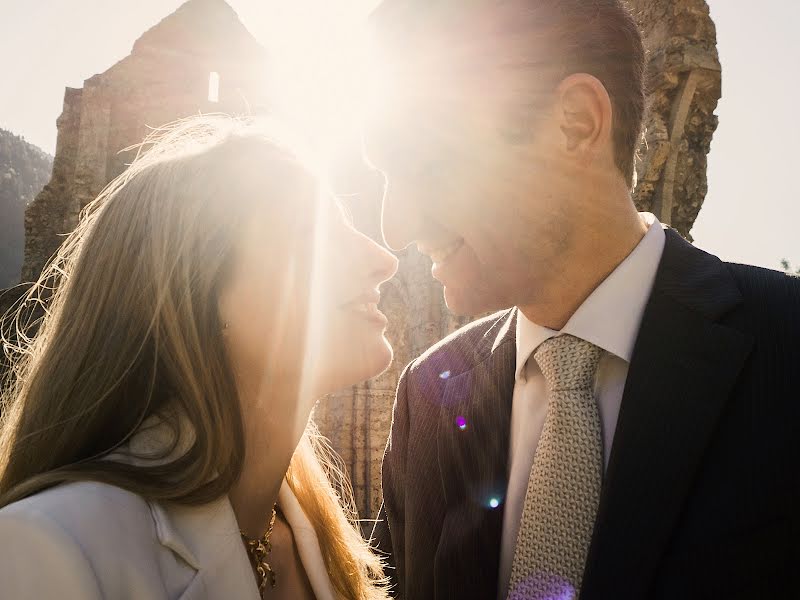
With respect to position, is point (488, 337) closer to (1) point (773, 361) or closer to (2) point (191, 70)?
(1) point (773, 361)

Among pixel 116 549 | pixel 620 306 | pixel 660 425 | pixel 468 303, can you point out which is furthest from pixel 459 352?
pixel 116 549

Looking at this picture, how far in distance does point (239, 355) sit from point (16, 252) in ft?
136

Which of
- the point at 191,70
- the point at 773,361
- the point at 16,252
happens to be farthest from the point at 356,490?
the point at 16,252

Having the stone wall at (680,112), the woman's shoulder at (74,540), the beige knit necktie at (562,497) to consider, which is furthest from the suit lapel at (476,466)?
the stone wall at (680,112)

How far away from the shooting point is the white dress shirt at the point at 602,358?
5.46 feet

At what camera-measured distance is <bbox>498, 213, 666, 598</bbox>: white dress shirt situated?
1.67 metres

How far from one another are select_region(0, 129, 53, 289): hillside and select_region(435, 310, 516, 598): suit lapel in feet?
123

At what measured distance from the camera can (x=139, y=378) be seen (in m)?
1.64

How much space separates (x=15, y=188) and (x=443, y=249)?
141ft

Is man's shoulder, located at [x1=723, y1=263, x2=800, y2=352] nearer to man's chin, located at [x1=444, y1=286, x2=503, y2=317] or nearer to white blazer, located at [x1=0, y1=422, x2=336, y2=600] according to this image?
man's chin, located at [x1=444, y1=286, x2=503, y2=317]

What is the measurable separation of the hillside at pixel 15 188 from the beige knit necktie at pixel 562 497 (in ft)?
124

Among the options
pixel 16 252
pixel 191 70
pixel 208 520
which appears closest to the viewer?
pixel 208 520

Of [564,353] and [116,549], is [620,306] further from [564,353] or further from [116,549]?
[116,549]

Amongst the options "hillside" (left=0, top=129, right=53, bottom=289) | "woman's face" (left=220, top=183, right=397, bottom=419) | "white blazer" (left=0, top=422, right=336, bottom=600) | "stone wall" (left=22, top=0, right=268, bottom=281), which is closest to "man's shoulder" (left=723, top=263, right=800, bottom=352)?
"woman's face" (left=220, top=183, right=397, bottom=419)
